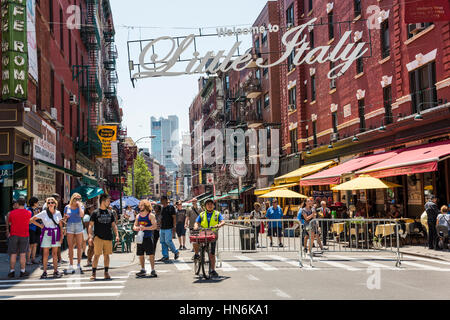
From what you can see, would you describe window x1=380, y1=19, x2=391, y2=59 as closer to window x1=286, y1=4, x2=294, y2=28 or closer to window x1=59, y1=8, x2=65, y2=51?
window x1=286, y1=4, x2=294, y2=28

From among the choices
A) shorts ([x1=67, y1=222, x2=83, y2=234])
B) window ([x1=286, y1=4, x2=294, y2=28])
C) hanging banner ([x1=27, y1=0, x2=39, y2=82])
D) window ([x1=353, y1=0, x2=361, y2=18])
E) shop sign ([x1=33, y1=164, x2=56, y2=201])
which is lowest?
shorts ([x1=67, y1=222, x2=83, y2=234])

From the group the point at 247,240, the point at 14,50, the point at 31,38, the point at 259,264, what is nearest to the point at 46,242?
the point at 259,264

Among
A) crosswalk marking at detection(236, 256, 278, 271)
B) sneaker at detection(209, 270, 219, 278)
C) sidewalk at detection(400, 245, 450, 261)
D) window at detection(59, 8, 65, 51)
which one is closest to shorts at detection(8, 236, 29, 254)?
sneaker at detection(209, 270, 219, 278)

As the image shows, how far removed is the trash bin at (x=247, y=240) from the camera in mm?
16719

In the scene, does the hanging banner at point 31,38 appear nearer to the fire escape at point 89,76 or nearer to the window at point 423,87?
the fire escape at point 89,76

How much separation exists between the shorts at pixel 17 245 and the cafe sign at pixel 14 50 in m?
5.85

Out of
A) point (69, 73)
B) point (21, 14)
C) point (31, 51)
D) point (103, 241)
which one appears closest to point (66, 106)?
point (69, 73)

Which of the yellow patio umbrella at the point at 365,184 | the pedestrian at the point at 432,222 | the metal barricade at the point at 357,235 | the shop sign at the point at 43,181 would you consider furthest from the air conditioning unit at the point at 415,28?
the shop sign at the point at 43,181

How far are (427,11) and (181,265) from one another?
12.0 metres

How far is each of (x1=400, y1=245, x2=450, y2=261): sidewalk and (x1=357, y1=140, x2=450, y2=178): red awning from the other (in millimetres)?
2666

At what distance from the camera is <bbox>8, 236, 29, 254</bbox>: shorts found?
42.8 ft

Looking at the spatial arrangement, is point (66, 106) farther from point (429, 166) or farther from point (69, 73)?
point (429, 166)

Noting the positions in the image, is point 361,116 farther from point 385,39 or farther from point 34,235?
point 34,235

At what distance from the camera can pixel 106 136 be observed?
122ft
